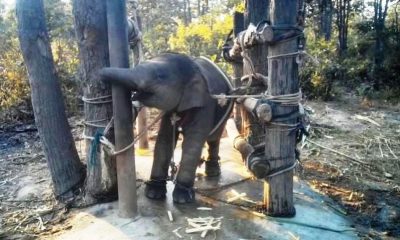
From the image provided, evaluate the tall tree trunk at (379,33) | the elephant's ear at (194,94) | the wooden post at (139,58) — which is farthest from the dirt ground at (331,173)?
the tall tree trunk at (379,33)

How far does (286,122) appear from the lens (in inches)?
140

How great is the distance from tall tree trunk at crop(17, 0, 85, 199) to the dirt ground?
35cm

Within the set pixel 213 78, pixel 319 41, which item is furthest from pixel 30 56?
pixel 319 41

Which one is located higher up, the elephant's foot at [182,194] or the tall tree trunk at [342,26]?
the tall tree trunk at [342,26]

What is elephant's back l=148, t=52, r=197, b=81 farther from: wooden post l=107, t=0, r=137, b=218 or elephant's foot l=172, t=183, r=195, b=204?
elephant's foot l=172, t=183, r=195, b=204

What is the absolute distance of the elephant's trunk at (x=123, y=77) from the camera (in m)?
3.33

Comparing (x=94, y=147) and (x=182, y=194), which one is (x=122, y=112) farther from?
(x=182, y=194)

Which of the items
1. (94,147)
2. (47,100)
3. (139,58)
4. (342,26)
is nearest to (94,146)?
(94,147)

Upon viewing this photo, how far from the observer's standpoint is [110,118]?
3885mm

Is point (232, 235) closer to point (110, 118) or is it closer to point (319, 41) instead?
point (110, 118)

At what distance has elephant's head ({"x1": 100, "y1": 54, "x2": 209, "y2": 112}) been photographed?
3.37 meters

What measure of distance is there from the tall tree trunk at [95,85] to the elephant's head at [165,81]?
1.37 feet

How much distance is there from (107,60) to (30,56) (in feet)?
2.82

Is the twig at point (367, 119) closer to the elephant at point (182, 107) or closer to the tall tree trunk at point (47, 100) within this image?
the elephant at point (182, 107)
